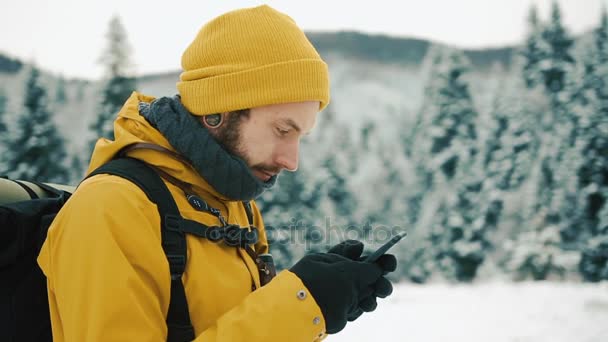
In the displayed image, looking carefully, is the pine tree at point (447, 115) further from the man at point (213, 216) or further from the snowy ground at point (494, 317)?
the man at point (213, 216)

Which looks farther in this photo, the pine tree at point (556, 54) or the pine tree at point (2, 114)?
the pine tree at point (556, 54)

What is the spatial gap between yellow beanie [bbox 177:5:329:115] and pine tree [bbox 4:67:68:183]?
26642 millimetres

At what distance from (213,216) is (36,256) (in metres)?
0.51

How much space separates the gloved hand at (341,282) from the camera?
4.77 feet

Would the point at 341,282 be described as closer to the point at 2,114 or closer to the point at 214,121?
the point at 214,121

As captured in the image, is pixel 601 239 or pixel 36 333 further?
pixel 601 239

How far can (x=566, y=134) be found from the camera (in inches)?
1093

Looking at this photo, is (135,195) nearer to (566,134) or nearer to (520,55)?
(566,134)

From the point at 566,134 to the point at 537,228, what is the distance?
5419mm

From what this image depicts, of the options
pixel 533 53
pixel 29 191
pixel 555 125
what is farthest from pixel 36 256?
pixel 533 53

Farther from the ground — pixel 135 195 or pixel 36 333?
pixel 135 195

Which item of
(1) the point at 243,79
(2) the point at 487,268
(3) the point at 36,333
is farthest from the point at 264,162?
(2) the point at 487,268

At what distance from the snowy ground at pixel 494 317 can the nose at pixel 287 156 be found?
5.24 meters

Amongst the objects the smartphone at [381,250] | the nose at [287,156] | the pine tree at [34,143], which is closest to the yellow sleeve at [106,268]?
the nose at [287,156]
